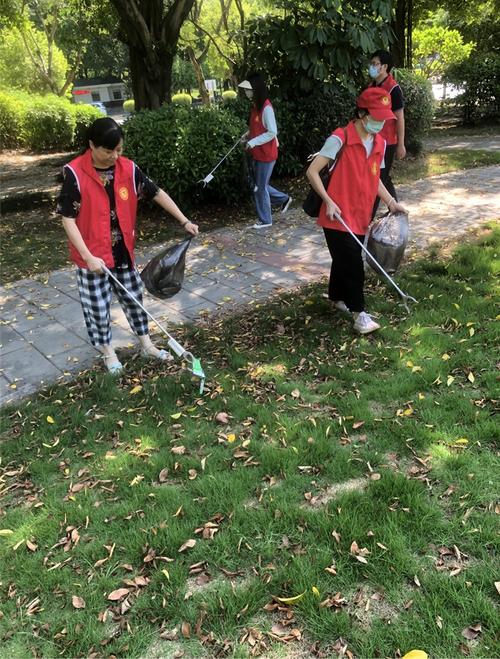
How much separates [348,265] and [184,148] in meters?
4.42

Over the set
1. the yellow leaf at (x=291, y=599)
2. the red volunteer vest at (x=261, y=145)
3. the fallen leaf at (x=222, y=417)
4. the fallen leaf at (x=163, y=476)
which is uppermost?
the red volunteer vest at (x=261, y=145)

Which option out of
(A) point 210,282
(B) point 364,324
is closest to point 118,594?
(B) point 364,324

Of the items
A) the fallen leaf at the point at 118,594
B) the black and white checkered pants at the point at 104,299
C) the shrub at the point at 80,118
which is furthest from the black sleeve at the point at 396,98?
the shrub at the point at 80,118

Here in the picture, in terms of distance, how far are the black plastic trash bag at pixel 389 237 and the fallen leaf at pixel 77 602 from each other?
323cm

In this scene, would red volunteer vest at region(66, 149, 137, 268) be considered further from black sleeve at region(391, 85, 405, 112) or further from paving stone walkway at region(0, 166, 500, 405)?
black sleeve at region(391, 85, 405, 112)

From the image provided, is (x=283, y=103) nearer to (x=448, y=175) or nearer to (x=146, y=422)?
(x=448, y=175)

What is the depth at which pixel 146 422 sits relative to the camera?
3.57 meters

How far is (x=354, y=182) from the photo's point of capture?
400cm

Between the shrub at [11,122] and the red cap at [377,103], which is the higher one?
the shrub at [11,122]

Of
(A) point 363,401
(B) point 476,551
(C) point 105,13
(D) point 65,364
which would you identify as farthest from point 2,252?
(C) point 105,13

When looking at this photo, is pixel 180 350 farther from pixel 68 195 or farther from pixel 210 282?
pixel 210 282

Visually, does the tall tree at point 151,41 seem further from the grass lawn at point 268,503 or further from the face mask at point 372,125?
the grass lawn at point 268,503

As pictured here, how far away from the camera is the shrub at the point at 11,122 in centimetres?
1897

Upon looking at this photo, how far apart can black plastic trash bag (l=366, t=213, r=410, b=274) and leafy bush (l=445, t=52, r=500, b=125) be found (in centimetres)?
1288
